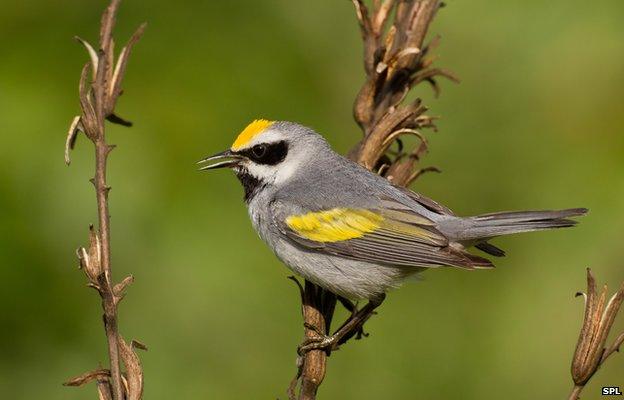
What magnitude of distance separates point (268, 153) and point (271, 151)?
0.02 meters

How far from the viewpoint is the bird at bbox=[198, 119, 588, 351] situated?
3.62 meters

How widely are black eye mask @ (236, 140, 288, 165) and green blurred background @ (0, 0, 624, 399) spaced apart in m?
0.15

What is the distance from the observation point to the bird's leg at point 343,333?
8.73ft

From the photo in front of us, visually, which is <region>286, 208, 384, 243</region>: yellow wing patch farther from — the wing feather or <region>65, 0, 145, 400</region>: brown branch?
<region>65, 0, 145, 400</region>: brown branch

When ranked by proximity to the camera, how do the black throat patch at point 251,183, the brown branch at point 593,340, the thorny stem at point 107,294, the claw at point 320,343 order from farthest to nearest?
the black throat patch at point 251,183 < the claw at point 320,343 < the brown branch at point 593,340 < the thorny stem at point 107,294

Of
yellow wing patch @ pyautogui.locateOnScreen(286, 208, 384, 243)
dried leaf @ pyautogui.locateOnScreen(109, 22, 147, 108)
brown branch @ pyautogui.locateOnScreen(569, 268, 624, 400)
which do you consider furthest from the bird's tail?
dried leaf @ pyautogui.locateOnScreen(109, 22, 147, 108)

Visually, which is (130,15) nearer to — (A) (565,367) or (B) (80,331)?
(B) (80,331)

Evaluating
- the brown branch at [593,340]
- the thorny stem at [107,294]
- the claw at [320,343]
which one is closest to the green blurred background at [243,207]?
the claw at [320,343]

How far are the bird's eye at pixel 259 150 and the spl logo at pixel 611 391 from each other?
176 centimetres

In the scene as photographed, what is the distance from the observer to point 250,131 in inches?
152

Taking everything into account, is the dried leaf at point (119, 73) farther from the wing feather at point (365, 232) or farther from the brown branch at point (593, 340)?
the wing feather at point (365, 232)

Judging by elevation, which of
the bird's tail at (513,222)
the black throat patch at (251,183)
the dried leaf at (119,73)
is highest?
the bird's tail at (513,222)

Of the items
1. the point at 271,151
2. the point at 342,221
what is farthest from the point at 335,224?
the point at 271,151

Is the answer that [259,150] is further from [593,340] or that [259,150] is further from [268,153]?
[593,340]
